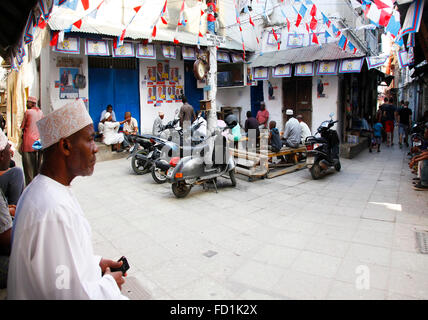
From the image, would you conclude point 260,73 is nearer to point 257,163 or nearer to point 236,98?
point 236,98

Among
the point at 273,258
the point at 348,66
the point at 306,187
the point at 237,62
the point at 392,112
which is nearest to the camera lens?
the point at 273,258

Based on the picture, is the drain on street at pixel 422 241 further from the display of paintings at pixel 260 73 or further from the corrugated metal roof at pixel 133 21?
the display of paintings at pixel 260 73

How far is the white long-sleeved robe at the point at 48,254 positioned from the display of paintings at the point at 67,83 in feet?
34.8

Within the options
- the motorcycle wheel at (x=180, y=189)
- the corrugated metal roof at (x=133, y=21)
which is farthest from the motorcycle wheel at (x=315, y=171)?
the corrugated metal roof at (x=133, y=21)

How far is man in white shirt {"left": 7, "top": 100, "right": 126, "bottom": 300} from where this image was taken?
1401mm

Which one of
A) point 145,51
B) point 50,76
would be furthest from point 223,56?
point 50,76

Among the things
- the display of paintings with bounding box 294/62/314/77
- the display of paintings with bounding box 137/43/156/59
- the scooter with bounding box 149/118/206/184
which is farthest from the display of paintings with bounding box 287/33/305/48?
the scooter with bounding box 149/118/206/184

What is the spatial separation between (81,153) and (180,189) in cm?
499

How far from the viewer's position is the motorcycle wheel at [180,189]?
662 centimetres

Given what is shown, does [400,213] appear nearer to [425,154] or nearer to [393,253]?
[425,154]

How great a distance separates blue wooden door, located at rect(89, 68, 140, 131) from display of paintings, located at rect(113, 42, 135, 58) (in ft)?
4.63

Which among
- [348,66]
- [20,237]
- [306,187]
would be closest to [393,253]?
[306,187]

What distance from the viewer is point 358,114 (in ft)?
52.5

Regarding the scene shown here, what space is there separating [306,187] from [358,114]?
10.2 m
